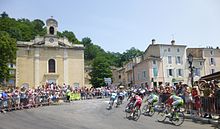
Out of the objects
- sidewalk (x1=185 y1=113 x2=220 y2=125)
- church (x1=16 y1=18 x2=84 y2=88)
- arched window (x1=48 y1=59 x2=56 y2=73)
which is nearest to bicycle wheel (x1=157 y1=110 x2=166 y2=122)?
sidewalk (x1=185 y1=113 x2=220 y2=125)

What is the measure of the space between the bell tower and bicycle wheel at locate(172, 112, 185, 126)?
141ft

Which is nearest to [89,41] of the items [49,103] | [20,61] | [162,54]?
[162,54]

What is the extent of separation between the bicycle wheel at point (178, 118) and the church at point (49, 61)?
135 ft

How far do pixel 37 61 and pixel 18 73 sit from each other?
3.96m

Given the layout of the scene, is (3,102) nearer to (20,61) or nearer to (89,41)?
(20,61)

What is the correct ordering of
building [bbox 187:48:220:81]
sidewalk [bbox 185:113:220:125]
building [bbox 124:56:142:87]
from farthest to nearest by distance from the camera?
building [bbox 124:56:142:87] < building [bbox 187:48:220:81] < sidewalk [bbox 185:113:220:125]

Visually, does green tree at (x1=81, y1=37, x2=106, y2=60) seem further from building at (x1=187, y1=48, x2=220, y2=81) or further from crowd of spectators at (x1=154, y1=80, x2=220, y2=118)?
crowd of spectators at (x1=154, y1=80, x2=220, y2=118)

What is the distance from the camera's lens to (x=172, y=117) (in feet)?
46.8

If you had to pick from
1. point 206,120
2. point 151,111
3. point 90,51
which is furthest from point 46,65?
point 90,51

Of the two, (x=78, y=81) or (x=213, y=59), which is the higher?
(x=213, y=59)

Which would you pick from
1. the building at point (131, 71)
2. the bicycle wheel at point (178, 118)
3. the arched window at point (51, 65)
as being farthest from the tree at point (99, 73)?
the bicycle wheel at point (178, 118)

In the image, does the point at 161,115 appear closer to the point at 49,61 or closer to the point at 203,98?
the point at 203,98

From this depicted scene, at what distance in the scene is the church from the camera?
5212 cm

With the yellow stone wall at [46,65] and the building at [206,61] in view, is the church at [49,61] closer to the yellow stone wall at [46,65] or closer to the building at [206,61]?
the yellow stone wall at [46,65]
